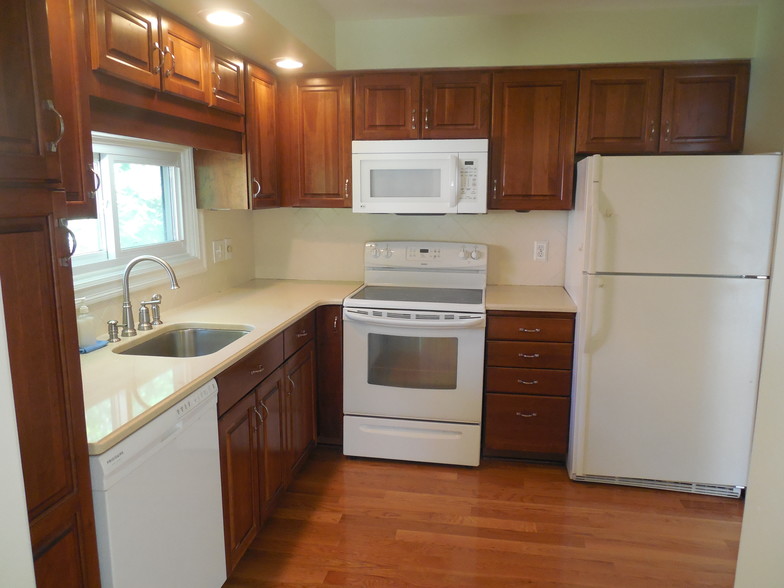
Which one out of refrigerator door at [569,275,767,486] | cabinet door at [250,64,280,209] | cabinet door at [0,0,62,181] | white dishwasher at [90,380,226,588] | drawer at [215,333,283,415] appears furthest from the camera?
cabinet door at [250,64,280,209]

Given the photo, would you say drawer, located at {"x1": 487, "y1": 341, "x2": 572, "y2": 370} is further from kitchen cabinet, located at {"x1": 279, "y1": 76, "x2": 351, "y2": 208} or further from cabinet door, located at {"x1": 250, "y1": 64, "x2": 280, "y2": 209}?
cabinet door, located at {"x1": 250, "y1": 64, "x2": 280, "y2": 209}

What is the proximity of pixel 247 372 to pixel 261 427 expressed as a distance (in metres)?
0.29

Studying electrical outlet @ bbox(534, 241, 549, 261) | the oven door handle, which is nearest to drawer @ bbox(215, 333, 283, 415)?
the oven door handle

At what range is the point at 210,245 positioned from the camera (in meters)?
3.00

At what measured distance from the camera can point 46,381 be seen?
1078 mm

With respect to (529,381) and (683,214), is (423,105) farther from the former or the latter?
(529,381)

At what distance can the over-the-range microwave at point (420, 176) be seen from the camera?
2.89 m

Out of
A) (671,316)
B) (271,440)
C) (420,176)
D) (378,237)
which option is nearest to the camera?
(271,440)

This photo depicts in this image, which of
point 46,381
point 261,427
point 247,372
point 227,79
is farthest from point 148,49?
point 261,427

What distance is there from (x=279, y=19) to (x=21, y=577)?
2.05 metres

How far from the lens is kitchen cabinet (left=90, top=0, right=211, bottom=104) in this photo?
1.69 m

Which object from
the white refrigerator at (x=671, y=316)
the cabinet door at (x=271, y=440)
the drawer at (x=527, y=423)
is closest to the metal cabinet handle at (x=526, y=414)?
the drawer at (x=527, y=423)

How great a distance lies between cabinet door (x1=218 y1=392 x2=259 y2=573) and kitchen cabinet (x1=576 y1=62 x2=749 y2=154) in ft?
6.92

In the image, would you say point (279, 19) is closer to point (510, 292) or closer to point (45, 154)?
point (45, 154)
